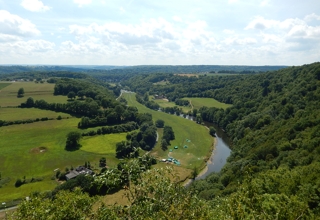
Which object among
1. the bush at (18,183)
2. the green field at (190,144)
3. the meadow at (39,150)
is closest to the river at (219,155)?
the green field at (190,144)

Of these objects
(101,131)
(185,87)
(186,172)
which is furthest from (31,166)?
(185,87)

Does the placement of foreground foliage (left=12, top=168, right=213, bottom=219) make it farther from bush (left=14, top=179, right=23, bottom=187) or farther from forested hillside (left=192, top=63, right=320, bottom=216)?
bush (left=14, top=179, right=23, bottom=187)

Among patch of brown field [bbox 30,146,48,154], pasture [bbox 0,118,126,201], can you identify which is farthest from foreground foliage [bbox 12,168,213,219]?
patch of brown field [bbox 30,146,48,154]

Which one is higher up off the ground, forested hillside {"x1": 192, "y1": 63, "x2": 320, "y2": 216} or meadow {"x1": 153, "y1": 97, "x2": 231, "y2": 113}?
forested hillside {"x1": 192, "y1": 63, "x2": 320, "y2": 216}

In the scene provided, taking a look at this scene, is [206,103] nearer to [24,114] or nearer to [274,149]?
[274,149]

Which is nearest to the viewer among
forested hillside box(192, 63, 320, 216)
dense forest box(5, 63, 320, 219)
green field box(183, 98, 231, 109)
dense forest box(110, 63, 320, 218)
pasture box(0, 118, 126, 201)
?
dense forest box(5, 63, 320, 219)

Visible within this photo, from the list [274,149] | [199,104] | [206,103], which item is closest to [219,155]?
[274,149]
